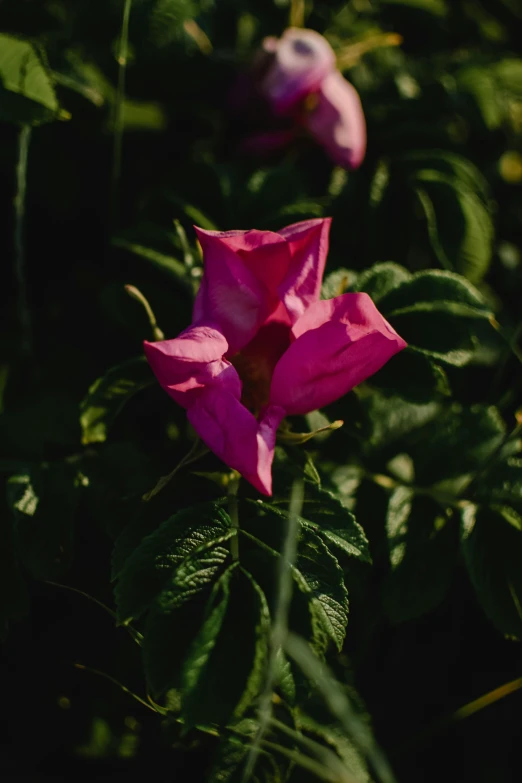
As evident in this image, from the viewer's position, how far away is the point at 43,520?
2.73 feet

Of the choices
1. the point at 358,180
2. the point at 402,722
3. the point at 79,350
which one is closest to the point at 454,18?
the point at 358,180

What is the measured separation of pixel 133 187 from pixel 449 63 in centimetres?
68

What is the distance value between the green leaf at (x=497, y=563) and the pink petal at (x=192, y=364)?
37 cm

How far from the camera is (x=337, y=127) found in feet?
4.01

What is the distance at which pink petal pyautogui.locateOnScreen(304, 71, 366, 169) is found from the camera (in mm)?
1220

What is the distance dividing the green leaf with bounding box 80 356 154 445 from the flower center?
0.11 m

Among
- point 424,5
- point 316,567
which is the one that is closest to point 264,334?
point 316,567

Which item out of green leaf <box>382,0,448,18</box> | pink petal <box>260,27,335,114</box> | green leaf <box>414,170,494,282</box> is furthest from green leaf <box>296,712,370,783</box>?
green leaf <box>382,0,448,18</box>

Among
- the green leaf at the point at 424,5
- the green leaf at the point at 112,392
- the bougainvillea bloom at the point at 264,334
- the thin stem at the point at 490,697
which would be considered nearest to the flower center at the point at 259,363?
the bougainvillea bloom at the point at 264,334

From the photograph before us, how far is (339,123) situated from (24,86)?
0.52 metres

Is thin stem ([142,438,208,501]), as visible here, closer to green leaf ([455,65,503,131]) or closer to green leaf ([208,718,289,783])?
green leaf ([208,718,289,783])

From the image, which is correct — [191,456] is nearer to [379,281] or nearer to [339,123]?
[379,281]

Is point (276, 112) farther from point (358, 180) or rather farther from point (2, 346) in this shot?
point (2, 346)

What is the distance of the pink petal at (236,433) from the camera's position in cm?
68
